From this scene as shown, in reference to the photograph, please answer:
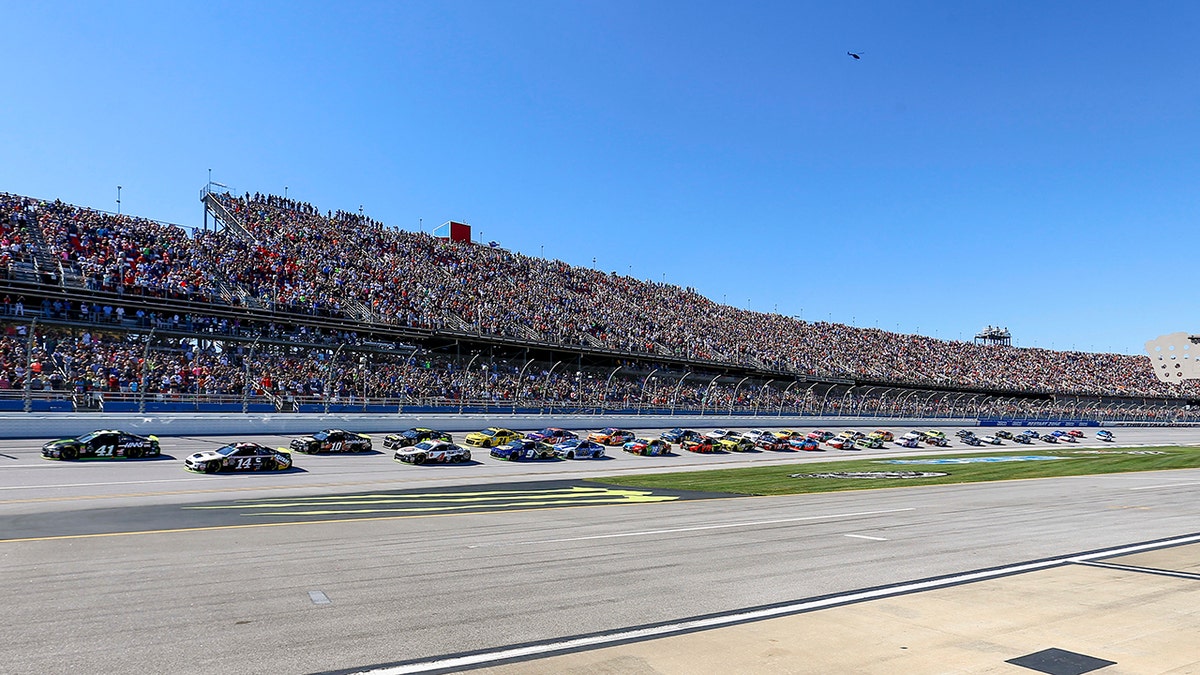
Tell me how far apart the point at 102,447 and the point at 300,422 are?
39.3 ft

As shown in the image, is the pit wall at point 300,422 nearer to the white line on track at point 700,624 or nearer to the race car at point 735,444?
the race car at point 735,444

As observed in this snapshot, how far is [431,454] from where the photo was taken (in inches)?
1330

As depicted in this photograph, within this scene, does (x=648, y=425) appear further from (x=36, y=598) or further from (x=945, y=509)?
(x=36, y=598)

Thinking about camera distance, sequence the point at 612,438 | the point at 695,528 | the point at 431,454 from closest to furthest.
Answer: the point at 695,528, the point at 431,454, the point at 612,438

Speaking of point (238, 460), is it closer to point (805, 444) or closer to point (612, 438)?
point (612, 438)

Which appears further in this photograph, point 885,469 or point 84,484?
point 885,469

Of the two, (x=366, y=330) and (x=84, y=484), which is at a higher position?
(x=366, y=330)

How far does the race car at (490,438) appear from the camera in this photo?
1635 inches

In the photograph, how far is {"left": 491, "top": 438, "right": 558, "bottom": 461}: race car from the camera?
1494 inches

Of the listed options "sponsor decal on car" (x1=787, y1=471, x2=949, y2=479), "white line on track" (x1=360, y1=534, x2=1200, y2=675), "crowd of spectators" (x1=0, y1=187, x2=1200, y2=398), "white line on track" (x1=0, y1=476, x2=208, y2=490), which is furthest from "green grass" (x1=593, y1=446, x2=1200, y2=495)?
"crowd of spectators" (x1=0, y1=187, x2=1200, y2=398)

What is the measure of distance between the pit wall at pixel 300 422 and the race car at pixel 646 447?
25.5 ft

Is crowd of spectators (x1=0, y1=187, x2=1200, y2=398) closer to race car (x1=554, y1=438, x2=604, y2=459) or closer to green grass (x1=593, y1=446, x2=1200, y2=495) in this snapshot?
race car (x1=554, y1=438, x2=604, y2=459)

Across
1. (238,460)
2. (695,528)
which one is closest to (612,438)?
(238,460)

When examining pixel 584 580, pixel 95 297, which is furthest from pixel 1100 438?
pixel 95 297
